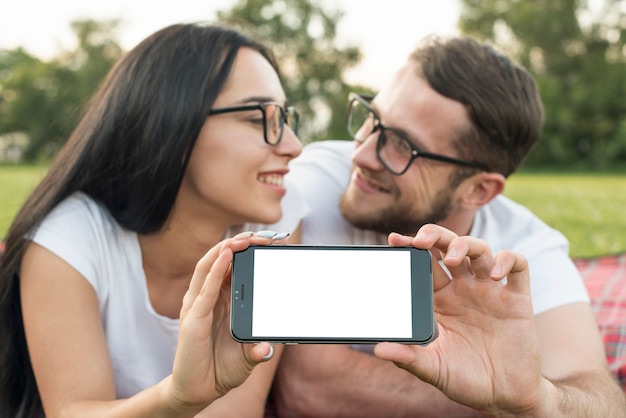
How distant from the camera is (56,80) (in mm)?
39812

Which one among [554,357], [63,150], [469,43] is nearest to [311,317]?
[554,357]

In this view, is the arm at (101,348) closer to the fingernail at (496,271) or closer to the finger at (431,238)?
the finger at (431,238)

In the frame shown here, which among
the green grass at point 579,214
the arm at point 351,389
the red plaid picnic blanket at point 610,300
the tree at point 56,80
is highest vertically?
the arm at point 351,389

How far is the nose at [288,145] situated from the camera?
2516 mm

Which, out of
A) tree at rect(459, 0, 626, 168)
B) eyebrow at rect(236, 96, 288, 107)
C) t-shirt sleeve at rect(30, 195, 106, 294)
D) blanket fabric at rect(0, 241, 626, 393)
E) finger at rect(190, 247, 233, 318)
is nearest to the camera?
finger at rect(190, 247, 233, 318)

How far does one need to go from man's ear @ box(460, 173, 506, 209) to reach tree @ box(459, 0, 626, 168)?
28317 mm

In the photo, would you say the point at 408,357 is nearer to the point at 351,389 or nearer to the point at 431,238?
the point at 431,238

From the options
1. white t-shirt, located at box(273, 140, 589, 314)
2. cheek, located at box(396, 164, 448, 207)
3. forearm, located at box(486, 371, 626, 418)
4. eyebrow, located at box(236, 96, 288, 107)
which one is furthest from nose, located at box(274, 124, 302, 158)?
forearm, located at box(486, 371, 626, 418)

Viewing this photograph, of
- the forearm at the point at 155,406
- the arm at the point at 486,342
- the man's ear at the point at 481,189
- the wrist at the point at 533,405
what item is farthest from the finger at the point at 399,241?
the man's ear at the point at 481,189

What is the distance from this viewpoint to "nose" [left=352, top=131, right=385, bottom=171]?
9.57 feet

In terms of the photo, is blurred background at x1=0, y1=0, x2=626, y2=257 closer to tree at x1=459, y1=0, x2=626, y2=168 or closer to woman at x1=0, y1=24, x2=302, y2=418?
tree at x1=459, y1=0, x2=626, y2=168

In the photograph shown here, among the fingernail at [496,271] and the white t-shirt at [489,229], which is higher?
the fingernail at [496,271]

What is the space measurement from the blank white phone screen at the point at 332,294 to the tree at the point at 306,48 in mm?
31707

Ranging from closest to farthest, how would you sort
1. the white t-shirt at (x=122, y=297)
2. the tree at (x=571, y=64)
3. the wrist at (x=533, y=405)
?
the wrist at (x=533, y=405) → the white t-shirt at (x=122, y=297) → the tree at (x=571, y=64)
